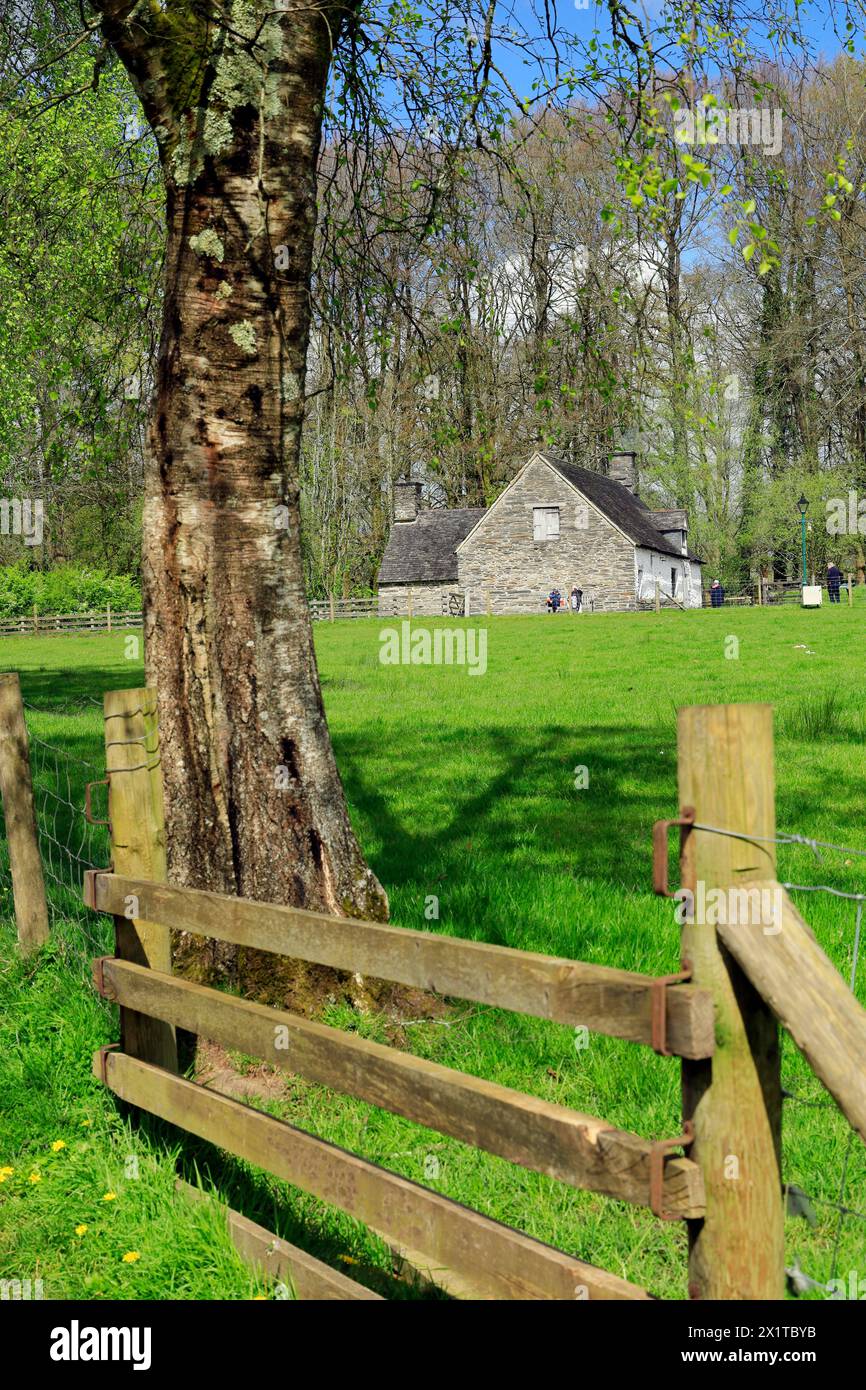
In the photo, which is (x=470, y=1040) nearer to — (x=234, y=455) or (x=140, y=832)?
(x=140, y=832)

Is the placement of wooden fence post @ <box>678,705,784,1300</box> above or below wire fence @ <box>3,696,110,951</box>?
above

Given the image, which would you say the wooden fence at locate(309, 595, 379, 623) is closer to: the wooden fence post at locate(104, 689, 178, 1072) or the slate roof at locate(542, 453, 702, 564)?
the slate roof at locate(542, 453, 702, 564)

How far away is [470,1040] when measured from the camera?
207 inches

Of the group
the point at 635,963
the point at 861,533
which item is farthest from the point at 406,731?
the point at 861,533

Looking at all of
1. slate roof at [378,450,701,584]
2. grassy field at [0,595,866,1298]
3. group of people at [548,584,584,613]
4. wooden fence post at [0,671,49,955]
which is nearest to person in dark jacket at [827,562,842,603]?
slate roof at [378,450,701,584]

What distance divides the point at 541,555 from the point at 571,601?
3264 millimetres

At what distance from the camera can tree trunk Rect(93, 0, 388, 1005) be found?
5238 millimetres

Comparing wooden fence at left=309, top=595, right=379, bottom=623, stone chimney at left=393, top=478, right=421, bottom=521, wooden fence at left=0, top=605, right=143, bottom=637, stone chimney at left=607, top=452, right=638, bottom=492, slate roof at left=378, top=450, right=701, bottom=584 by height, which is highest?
stone chimney at left=607, top=452, right=638, bottom=492

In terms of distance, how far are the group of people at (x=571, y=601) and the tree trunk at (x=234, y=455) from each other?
5305 centimetres

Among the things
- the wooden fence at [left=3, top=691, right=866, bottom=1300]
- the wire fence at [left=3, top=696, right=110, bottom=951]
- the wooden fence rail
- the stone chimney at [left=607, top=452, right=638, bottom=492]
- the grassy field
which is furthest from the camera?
the stone chimney at [left=607, top=452, right=638, bottom=492]

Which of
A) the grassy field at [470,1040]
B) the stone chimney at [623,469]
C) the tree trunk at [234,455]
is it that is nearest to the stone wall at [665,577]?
the stone chimney at [623,469]

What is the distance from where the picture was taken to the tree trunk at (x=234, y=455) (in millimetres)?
5238

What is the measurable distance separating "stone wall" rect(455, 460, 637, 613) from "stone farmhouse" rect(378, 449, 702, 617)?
0.05 metres

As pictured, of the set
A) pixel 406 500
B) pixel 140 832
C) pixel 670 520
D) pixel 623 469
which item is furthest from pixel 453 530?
pixel 140 832
